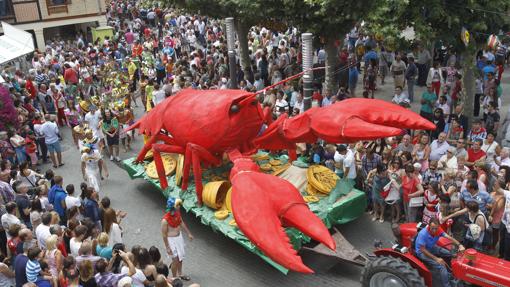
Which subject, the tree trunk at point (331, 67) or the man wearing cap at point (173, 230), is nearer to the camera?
the man wearing cap at point (173, 230)

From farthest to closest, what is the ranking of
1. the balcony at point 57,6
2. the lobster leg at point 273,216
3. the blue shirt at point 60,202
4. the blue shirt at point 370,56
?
the balcony at point 57,6, the blue shirt at point 370,56, the blue shirt at point 60,202, the lobster leg at point 273,216

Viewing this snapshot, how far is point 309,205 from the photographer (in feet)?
30.3

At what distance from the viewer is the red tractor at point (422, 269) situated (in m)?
6.76

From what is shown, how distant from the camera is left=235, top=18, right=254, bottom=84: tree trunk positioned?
1885 centimetres

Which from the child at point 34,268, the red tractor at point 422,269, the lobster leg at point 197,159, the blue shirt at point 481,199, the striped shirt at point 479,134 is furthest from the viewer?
the striped shirt at point 479,134

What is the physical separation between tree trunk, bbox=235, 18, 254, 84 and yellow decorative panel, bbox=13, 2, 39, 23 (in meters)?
14.5

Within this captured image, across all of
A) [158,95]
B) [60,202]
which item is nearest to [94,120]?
[158,95]

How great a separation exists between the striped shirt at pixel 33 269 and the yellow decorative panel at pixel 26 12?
962 inches

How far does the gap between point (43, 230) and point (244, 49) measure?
13.1 meters

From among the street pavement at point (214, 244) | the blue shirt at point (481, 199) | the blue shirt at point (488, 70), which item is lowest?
the street pavement at point (214, 244)

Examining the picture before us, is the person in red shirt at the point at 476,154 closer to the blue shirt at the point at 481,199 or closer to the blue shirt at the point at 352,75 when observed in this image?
the blue shirt at the point at 481,199

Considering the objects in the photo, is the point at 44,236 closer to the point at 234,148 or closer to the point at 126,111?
the point at 234,148

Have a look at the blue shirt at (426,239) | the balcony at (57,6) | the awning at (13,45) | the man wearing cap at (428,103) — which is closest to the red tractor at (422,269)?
the blue shirt at (426,239)

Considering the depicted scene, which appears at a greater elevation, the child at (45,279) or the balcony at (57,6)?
the balcony at (57,6)
